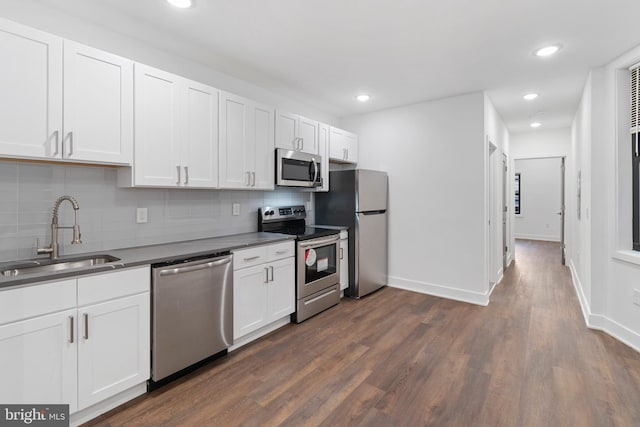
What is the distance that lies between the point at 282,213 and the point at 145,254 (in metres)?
1.77

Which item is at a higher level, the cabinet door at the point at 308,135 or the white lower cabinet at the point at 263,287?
the cabinet door at the point at 308,135

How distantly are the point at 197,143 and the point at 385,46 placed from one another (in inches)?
70.8

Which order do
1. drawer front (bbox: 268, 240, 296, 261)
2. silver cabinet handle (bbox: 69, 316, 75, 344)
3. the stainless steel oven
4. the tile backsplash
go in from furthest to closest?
the stainless steel oven
drawer front (bbox: 268, 240, 296, 261)
the tile backsplash
silver cabinet handle (bbox: 69, 316, 75, 344)

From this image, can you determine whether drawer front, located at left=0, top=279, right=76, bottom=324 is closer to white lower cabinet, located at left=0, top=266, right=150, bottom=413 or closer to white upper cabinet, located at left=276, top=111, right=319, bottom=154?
white lower cabinet, located at left=0, top=266, right=150, bottom=413

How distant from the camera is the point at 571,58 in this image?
2838mm

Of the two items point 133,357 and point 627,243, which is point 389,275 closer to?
point 627,243

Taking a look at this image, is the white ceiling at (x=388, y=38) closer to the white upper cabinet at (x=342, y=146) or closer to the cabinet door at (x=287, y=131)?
the cabinet door at (x=287, y=131)

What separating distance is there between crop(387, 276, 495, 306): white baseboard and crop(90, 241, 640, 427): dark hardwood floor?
11.7 inches

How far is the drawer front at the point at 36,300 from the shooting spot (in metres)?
1.45

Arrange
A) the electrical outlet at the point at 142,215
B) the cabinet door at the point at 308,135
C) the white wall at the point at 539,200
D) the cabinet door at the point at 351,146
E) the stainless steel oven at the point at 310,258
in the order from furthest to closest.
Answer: the white wall at the point at 539,200, the cabinet door at the point at 351,146, the cabinet door at the point at 308,135, the stainless steel oven at the point at 310,258, the electrical outlet at the point at 142,215

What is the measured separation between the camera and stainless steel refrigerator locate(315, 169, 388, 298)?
12.8 ft

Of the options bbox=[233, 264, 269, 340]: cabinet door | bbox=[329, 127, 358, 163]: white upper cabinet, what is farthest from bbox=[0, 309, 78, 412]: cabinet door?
bbox=[329, 127, 358, 163]: white upper cabinet

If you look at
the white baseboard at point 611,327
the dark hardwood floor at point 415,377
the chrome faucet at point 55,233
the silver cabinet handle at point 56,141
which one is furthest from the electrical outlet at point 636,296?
the silver cabinet handle at point 56,141

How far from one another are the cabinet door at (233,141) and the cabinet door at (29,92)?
1.15 meters
